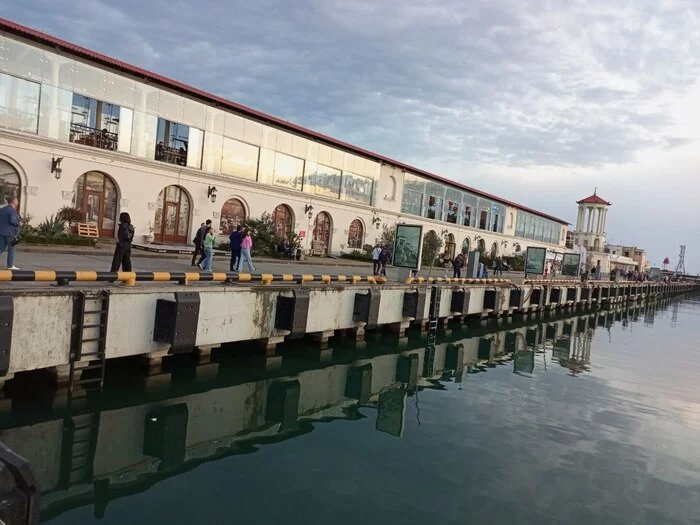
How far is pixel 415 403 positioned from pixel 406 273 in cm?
821

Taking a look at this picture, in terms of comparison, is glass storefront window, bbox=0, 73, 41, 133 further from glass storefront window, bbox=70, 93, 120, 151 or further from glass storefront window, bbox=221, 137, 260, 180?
glass storefront window, bbox=221, 137, 260, 180

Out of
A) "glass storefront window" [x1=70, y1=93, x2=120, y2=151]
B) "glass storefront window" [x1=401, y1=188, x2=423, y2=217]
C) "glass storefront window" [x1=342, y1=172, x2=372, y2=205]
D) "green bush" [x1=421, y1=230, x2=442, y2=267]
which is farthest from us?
"glass storefront window" [x1=401, y1=188, x2=423, y2=217]

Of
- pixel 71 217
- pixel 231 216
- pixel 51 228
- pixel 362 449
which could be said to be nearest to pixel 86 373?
pixel 362 449

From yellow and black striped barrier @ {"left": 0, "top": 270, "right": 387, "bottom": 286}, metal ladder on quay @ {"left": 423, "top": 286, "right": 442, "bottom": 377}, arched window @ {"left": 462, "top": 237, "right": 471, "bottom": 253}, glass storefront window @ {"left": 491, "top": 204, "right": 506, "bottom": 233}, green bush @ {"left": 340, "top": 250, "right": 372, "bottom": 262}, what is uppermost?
glass storefront window @ {"left": 491, "top": 204, "right": 506, "bottom": 233}

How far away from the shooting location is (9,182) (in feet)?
74.0

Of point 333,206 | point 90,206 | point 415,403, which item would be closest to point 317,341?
point 415,403

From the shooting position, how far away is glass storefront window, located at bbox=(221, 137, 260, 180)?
3116 cm

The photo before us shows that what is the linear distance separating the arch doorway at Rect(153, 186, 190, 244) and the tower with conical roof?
77.4 meters

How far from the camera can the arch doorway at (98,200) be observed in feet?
82.4

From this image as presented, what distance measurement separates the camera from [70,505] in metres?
6.75

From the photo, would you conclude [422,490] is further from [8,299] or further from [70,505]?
[8,299]

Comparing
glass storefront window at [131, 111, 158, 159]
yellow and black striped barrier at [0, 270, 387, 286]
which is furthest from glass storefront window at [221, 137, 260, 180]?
yellow and black striped barrier at [0, 270, 387, 286]

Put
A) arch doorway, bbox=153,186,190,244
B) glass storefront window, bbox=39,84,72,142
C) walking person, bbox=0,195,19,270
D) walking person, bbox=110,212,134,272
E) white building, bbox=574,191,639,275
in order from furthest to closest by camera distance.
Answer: white building, bbox=574,191,639,275, arch doorway, bbox=153,186,190,244, glass storefront window, bbox=39,84,72,142, walking person, bbox=110,212,134,272, walking person, bbox=0,195,19,270

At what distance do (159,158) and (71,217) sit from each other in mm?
5649
